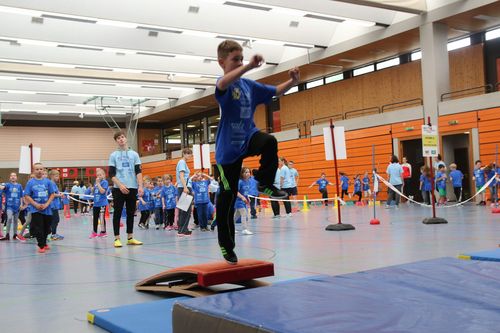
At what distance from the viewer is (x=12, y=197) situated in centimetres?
1148

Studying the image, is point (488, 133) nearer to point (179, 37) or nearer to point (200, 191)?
point (200, 191)

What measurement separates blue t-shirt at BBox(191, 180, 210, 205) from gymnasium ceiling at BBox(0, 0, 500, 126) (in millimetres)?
8093

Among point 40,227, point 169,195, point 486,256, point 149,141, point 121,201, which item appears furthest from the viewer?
point 149,141

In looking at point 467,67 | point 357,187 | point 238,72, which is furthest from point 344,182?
point 238,72

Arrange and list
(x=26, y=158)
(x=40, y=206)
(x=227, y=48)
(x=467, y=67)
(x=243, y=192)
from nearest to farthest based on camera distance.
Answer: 1. (x=227, y=48)
2. (x=40, y=206)
3. (x=26, y=158)
4. (x=243, y=192)
5. (x=467, y=67)

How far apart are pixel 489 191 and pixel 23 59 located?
745 inches

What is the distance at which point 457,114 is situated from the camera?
1902 cm

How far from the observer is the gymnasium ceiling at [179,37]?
17.5 meters

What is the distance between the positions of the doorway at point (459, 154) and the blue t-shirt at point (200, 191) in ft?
39.7

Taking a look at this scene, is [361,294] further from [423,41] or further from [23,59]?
[23,59]

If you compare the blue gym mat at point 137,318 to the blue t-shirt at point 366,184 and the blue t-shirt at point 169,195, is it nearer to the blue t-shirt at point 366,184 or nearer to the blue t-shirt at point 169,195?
the blue t-shirt at point 169,195

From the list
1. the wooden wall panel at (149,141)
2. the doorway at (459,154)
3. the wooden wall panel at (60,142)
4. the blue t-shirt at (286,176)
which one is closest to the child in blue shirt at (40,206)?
the blue t-shirt at (286,176)

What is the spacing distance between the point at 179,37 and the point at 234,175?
18.6 metres

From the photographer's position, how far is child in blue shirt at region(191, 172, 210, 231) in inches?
440
